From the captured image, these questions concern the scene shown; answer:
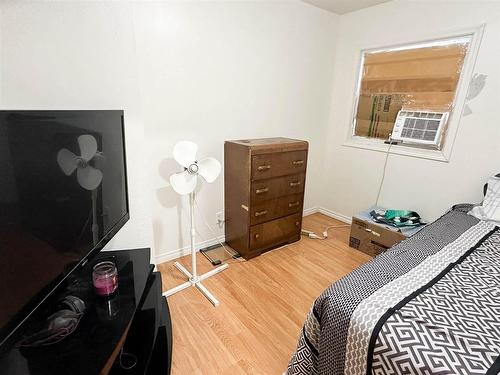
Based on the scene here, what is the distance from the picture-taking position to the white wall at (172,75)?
43.9 inches

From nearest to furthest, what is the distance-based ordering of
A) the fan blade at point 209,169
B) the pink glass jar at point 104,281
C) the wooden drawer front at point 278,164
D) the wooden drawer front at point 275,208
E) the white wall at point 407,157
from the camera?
the pink glass jar at point 104,281 → the fan blade at point 209,169 → the white wall at point 407,157 → the wooden drawer front at point 278,164 → the wooden drawer front at point 275,208

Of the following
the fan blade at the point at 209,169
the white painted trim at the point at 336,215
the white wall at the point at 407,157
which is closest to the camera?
the fan blade at the point at 209,169

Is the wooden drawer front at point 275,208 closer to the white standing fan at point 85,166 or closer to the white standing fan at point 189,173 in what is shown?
the white standing fan at point 189,173

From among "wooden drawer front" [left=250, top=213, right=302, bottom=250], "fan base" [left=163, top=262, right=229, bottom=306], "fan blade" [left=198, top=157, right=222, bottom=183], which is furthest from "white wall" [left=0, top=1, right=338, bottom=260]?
"wooden drawer front" [left=250, top=213, right=302, bottom=250]

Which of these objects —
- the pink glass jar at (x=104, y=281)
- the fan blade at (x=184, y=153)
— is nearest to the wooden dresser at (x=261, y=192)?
the fan blade at (x=184, y=153)

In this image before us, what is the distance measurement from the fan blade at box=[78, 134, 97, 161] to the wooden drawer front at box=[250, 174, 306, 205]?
1244 mm

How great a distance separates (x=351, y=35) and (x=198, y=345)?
10.5 feet

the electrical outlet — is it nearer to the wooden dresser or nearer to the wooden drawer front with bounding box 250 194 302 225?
the wooden dresser

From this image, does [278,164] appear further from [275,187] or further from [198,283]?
[198,283]

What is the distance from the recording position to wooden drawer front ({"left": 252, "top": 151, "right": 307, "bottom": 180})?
2.09 metres

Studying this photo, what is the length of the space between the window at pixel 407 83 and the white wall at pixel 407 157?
102mm

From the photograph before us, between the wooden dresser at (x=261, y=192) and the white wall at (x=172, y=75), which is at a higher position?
the white wall at (x=172, y=75)

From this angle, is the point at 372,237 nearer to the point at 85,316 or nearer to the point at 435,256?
the point at 435,256

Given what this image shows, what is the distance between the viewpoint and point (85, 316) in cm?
96
